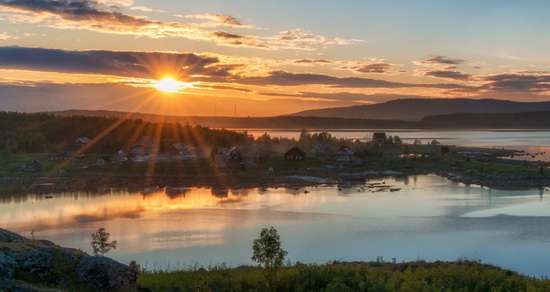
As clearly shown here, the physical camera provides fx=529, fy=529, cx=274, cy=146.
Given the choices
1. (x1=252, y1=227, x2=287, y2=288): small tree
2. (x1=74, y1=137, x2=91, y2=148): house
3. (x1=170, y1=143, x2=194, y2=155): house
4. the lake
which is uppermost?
(x1=74, y1=137, x2=91, y2=148): house

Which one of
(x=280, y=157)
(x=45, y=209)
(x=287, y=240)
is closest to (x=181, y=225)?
(x=287, y=240)

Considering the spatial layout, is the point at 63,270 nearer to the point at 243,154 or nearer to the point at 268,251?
the point at 268,251

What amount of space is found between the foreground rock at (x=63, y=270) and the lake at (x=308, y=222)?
8303 mm

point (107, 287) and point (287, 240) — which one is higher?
point (107, 287)

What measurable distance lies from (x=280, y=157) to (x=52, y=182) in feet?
78.6

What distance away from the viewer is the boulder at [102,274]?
903cm

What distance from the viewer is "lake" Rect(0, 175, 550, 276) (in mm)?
20609

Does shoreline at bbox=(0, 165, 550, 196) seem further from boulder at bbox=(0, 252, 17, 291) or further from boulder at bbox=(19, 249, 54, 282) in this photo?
boulder at bbox=(0, 252, 17, 291)

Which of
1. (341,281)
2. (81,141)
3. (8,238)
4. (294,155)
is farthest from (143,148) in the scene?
(341,281)

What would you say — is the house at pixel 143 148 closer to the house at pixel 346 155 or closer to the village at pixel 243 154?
the village at pixel 243 154

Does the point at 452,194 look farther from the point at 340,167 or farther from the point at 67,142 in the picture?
the point at 67,142

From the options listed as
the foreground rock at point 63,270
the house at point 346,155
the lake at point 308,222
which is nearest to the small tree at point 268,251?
the foreground rock at point 63,270

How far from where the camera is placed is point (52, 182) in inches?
1831

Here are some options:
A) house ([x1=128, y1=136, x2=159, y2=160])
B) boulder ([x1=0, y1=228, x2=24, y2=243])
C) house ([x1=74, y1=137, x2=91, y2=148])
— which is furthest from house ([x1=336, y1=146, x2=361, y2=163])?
boulder ([x1=0, y1=228, x2=24, y2=243])
